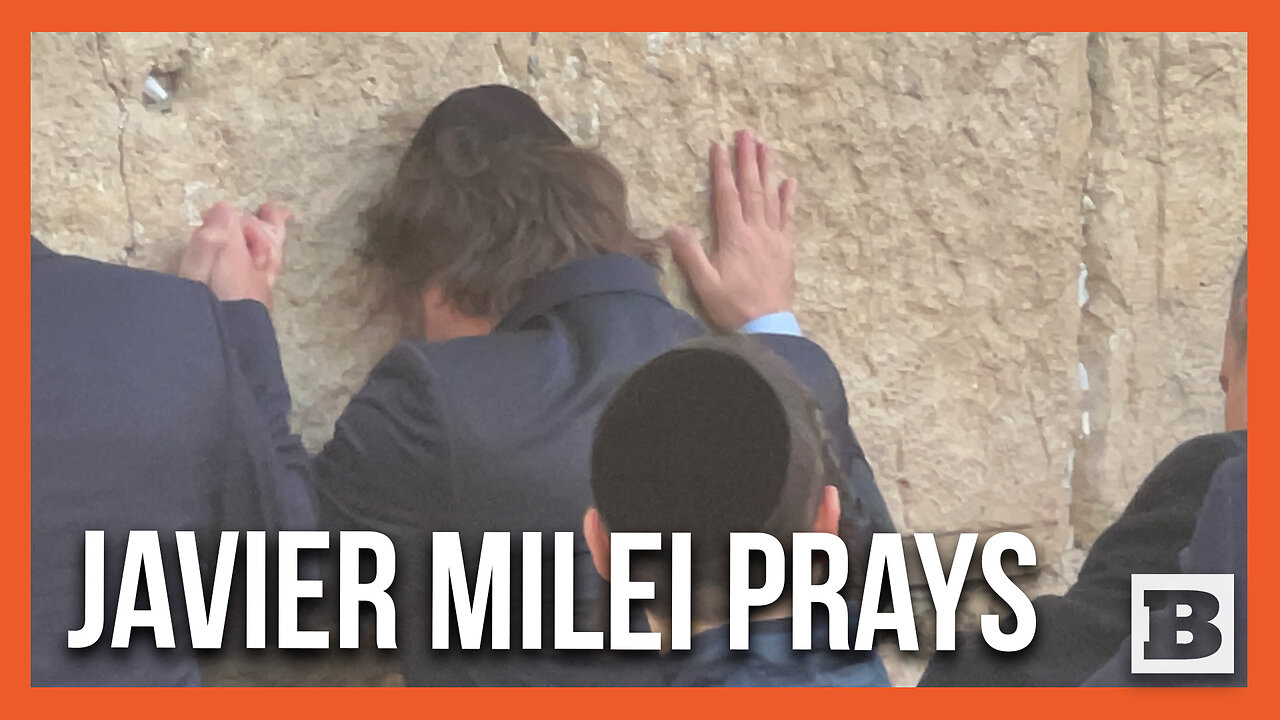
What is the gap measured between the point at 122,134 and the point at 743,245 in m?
0.85

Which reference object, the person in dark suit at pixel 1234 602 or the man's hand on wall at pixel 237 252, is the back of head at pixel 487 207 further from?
the person in dark suit at pixel 1234 602

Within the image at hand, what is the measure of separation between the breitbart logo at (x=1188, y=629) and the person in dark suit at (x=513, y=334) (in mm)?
382

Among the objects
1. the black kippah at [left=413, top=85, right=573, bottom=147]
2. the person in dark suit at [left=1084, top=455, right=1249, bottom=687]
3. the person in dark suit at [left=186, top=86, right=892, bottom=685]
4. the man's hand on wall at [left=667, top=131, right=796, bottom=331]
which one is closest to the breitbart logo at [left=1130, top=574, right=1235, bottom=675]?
the person in dark suit at [left=1084, top=455, right=1249, bottom=687]

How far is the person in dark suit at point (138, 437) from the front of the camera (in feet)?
5.53

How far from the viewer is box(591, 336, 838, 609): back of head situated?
167cm

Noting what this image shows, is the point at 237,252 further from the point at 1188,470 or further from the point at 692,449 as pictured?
the point at 1188,470

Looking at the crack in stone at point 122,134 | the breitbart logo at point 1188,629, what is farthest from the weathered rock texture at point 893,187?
the breitbart logo at point 1188,629

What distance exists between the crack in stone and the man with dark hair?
665 millimetres

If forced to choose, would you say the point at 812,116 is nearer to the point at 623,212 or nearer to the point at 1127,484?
the point at 623,212

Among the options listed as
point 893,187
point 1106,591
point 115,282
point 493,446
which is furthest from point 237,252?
point 1106,591

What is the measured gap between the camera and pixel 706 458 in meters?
1.68

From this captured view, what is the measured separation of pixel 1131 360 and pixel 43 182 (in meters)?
1.58

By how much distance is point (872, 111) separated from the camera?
202 cm

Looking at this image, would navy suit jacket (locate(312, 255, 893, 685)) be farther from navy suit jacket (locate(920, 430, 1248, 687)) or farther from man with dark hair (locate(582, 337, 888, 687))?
navy suit jacket (locate(920, 430, 1248, 687))
